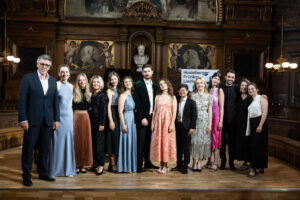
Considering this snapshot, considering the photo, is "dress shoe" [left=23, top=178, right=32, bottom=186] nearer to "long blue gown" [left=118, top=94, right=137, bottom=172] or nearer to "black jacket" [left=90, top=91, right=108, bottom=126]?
"black jacket" [left=90, top=91, right=108, bottom=126]

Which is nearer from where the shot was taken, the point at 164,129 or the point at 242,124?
the point at 164,129

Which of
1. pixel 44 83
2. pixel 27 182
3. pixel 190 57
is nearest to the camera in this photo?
pixel 27 182

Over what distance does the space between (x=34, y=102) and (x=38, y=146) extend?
0.63 m

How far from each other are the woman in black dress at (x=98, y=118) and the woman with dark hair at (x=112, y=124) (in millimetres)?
116

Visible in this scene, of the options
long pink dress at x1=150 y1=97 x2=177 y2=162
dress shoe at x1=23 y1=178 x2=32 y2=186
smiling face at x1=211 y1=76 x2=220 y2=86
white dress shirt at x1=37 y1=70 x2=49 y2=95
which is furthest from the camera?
smiling face at x1=211 y1=76 x2=220 y2=86

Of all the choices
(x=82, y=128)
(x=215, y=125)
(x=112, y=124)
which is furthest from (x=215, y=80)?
(x=82, y=128)

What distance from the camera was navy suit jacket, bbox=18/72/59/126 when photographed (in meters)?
3.65

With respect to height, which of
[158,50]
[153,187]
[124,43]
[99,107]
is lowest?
[153,187]

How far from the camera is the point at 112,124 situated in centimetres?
448

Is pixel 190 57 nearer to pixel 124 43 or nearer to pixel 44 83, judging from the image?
pixel 124 43

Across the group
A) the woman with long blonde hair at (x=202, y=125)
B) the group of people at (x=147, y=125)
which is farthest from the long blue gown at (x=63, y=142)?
the woman with long blonde hair at (x=202, y=125)

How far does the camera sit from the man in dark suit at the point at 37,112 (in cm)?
368

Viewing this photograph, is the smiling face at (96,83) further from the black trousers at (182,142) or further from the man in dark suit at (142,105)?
the black trousers at (182,142)

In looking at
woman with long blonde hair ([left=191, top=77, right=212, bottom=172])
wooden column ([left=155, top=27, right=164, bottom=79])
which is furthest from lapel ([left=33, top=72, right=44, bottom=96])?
wooden column ([left=155, top=27, right=164, bottom=79])
